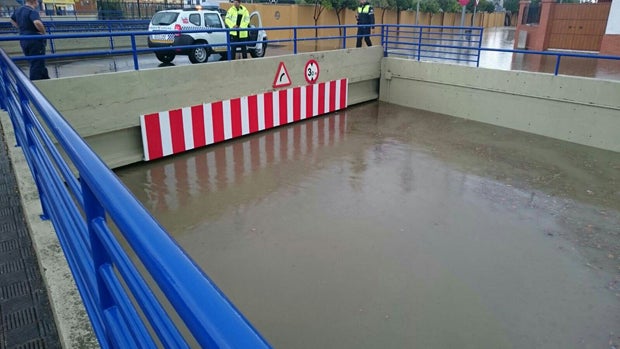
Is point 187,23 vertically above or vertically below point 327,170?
above

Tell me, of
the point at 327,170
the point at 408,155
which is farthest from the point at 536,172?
the point at 327,170

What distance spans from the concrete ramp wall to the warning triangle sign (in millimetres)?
94

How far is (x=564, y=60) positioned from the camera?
1528 cm

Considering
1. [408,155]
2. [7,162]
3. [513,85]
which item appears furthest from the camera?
[513,85]

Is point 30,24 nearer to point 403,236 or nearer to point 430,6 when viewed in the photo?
point 403,236

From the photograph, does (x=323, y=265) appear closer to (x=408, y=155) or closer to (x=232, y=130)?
(x=408, y=155)

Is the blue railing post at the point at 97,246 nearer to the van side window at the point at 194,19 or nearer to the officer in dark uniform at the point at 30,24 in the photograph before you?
the officer in dark uniform at the point at 30,24

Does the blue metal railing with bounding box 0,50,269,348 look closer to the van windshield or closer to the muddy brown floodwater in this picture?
the muddy brown floodwater

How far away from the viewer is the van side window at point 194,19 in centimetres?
1409

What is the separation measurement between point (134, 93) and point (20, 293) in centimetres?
554

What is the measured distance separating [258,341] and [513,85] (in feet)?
37.1

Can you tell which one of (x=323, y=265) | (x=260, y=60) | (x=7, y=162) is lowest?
(x=323, y=265)

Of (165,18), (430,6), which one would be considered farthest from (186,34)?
(430,6)

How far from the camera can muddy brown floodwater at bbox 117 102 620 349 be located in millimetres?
4277
